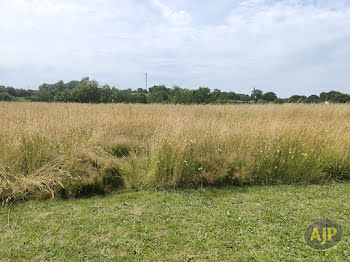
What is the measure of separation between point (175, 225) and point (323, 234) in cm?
171

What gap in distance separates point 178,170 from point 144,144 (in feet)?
4.03

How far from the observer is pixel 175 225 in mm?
2273

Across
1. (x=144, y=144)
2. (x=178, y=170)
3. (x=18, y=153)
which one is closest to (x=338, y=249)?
(x=178, y=170)

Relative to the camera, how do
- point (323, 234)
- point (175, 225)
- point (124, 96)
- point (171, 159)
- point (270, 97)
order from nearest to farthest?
1. point (323, 234)
2. point (175, 225)
3. point (171, 159)
4. point (270, 97)
5. point (124, 96)

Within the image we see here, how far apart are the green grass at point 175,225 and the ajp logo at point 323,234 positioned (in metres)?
0.06

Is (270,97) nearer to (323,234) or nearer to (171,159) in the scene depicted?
(171,159)

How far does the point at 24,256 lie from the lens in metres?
1.82

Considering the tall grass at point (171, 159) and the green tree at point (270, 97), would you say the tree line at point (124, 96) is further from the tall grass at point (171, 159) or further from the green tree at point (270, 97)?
the tall grass at point (171, 159)

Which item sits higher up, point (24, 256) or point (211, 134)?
point (211, 134)

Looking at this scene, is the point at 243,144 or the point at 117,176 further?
the point at 243,144

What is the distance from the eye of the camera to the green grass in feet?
6.09

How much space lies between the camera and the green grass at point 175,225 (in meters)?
1.86

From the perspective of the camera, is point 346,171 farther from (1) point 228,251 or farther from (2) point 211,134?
(1) point 228,251

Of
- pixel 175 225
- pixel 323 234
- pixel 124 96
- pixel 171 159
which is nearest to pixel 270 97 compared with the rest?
pixel 124 96
